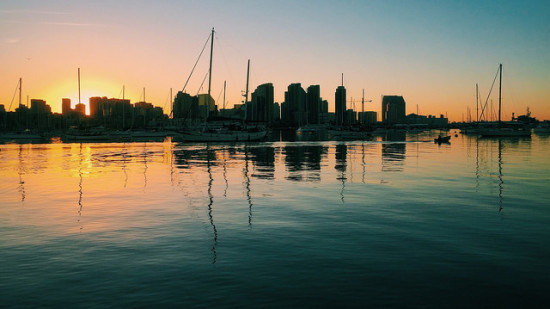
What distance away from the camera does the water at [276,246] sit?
865cm

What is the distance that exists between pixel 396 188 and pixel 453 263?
14022 mm

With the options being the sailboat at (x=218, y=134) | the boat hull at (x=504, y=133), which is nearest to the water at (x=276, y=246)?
the sailboat at (x=218, y=134)

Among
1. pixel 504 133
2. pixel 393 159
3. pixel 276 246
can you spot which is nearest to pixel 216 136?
pixel 393 159

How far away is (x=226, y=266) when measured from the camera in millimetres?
10414

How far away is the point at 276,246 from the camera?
12.2 meters

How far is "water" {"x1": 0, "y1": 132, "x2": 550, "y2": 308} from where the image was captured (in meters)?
8.65

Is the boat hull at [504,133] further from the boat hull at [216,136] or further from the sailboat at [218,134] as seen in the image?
the boat hull at [216,136]

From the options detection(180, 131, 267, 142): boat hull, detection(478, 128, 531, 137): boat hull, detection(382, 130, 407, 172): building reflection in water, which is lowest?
detection(382, 130, 407, 172): building reflection in water

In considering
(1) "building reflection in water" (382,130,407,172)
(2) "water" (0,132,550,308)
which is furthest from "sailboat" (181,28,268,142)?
(2) "water" (0,132,550,308)

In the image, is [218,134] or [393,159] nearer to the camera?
[393,159]

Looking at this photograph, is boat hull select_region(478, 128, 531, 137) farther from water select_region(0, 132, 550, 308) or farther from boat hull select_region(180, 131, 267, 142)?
water select_region(0, 132, 550, 308)

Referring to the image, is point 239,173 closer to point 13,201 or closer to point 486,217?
point 13,201

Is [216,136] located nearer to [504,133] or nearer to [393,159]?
[393,159]

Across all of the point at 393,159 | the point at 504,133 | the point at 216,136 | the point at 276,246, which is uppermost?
the point at 504,133
